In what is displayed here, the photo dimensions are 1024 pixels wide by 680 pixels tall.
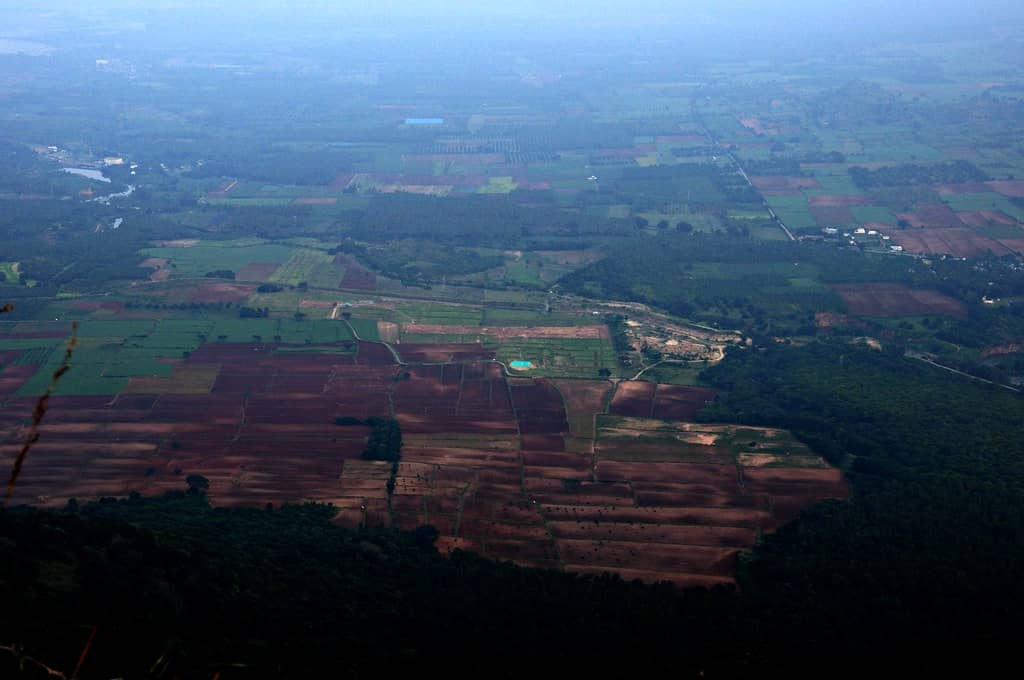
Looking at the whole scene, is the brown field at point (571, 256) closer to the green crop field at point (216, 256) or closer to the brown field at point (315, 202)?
the green crop field at point (216, 256)

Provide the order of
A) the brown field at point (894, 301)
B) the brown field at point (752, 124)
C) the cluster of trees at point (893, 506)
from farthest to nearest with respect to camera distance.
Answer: the brown field at point (752, 124) → the brown field at point (894, 301) → the cluster of trees at point (893, 506)

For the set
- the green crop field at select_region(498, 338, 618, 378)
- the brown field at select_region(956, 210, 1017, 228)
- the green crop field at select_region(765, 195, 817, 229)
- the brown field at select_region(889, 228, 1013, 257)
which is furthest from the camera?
the green crop field at select_region(765, 195, 817, 229)

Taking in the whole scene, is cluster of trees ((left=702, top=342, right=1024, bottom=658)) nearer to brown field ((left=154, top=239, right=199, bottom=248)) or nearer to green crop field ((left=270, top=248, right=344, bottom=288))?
green crop field ((left=270, top=248, right=344, bottom=288))

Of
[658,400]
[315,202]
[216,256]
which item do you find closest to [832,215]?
[658,400]

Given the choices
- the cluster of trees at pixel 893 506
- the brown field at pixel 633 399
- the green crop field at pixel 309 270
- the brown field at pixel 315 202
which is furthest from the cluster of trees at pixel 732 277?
the brown field at pixel 315 202

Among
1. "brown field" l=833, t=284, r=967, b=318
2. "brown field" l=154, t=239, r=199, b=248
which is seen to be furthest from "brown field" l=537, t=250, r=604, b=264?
"brown field" l=154, t=239, r=199, b=248
